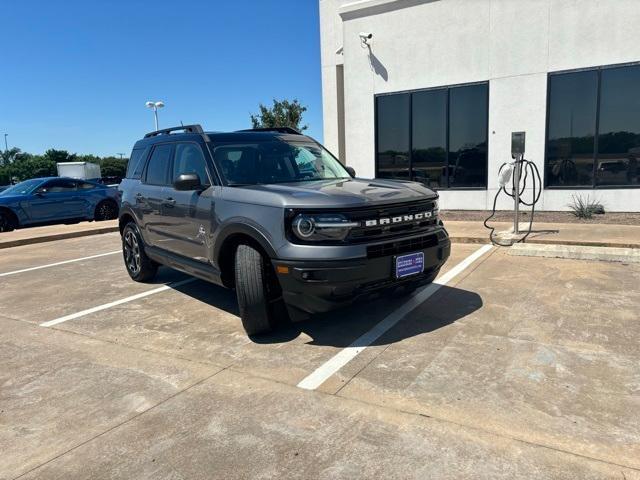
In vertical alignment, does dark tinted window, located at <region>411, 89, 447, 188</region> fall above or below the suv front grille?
above

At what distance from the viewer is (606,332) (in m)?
4.26

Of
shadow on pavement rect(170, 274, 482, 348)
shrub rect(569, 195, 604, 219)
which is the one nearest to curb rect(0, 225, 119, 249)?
shadow on pavement rect(170, 274, 482, 348)

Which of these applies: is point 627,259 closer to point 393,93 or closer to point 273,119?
point 393,93

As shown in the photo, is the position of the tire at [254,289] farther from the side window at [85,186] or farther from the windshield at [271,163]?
the side window at [85,186]

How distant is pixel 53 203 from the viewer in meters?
14.0

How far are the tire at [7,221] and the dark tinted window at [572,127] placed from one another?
1426cm

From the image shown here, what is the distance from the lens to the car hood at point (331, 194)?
3920 millimetres

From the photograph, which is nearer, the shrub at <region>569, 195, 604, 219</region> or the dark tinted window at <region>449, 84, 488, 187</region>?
the shrub at <region>569, 195, 604, 219</region>

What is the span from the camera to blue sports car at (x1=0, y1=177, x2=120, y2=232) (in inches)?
525

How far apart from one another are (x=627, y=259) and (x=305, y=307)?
17.4 ft

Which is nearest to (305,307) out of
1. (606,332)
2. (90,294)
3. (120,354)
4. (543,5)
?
(120,354)

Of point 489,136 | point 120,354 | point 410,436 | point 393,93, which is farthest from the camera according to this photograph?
point 393,93

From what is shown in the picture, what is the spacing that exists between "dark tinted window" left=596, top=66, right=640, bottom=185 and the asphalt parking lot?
6574 millimetres

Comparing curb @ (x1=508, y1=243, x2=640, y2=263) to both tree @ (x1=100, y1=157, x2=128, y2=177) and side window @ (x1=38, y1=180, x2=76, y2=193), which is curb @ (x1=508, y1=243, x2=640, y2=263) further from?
tree @ (x1=100, y1=157, x2=128, y2=177)
